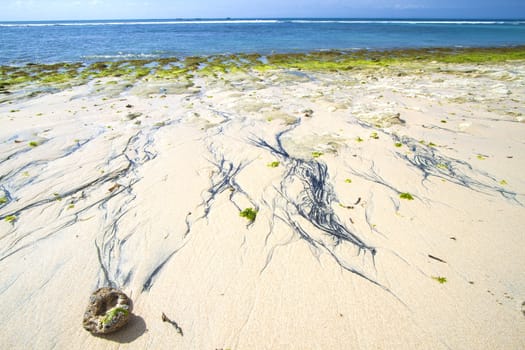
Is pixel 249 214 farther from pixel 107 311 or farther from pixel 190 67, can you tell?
pixel 190 67

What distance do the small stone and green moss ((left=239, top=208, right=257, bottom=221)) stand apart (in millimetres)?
1809

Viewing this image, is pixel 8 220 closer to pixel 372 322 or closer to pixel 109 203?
pixel 109 203

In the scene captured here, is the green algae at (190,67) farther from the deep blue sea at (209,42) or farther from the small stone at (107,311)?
the small stone at (107,311)

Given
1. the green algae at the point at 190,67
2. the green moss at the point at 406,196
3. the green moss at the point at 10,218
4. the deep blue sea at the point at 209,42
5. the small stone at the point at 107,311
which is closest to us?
the small stone at the point at 107,311

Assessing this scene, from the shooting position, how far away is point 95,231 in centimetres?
374

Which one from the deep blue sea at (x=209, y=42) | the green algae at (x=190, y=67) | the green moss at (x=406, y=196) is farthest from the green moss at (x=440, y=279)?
the deep blue sea at (x=209, y=42)

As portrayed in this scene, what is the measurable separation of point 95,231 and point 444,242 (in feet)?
15.5

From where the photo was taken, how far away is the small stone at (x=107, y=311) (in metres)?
2.43

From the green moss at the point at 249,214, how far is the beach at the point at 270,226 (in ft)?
0.39

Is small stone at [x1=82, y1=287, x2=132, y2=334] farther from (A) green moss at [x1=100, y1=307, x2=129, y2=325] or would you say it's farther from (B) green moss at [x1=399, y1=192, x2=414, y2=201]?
(B) green moss at [x1=399, y1=192, x2=414, y2=201]

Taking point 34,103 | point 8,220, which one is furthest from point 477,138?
point 34,103

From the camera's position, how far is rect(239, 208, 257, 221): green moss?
3.95 metres

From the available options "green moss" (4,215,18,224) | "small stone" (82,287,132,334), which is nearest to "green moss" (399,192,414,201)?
"small stone" (82,287,132,334)

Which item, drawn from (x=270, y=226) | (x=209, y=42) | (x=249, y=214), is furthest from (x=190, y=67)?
(x=209, y=42)
